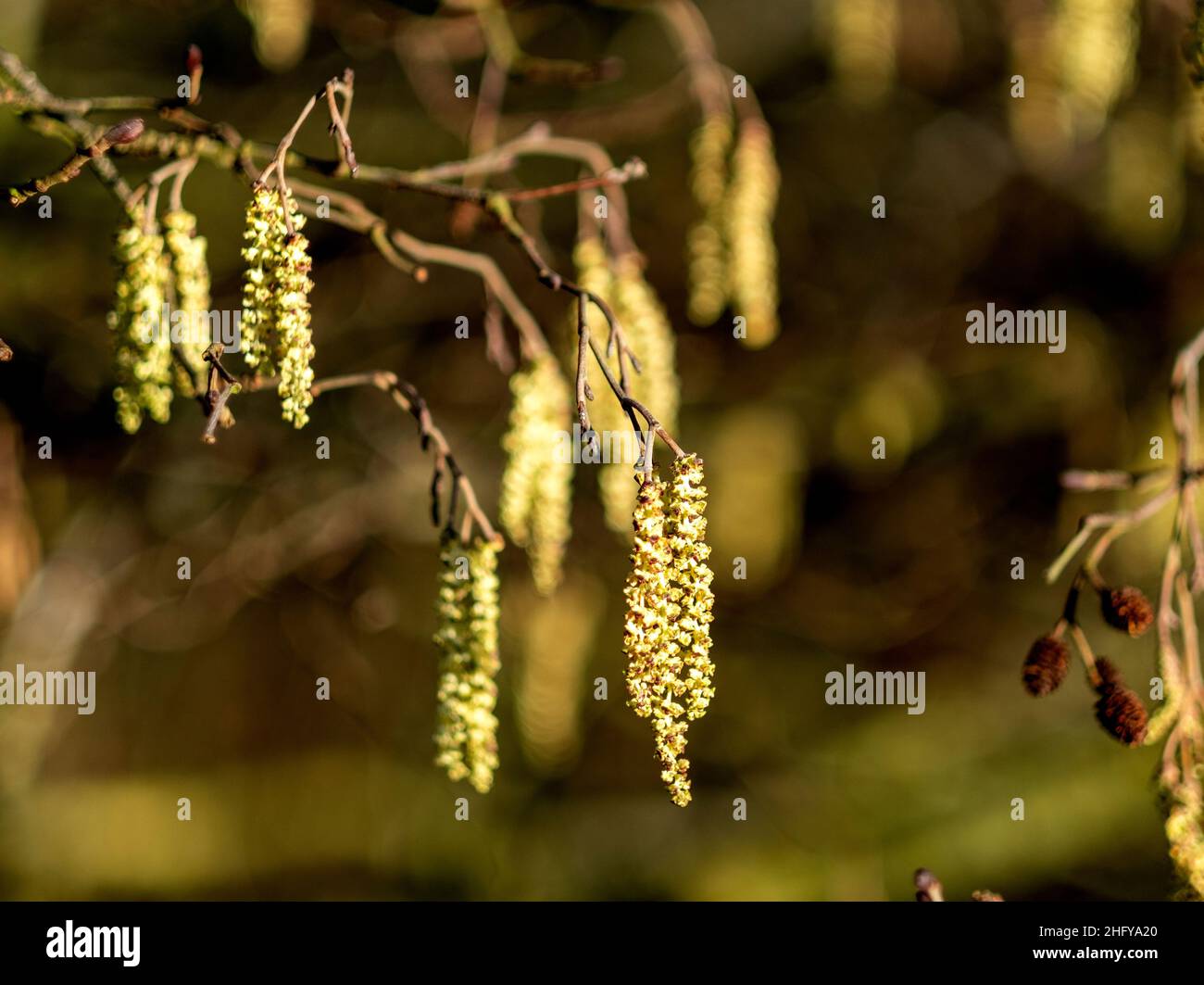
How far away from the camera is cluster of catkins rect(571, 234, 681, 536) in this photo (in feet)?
3.34

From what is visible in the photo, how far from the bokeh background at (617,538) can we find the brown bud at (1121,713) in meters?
0.95

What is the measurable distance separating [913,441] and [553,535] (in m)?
1.44

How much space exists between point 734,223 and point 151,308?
58 cm

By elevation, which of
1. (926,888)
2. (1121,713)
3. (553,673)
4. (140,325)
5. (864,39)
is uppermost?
(864,39)

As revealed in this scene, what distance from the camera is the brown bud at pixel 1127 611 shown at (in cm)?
88

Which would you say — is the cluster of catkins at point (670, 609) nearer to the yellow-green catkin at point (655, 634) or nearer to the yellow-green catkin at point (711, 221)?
the yellow-green catkin at point (655, 634)

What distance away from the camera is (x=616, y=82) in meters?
2.21

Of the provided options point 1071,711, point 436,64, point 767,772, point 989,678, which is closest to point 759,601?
point 767,772

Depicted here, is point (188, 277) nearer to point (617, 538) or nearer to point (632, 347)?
point (632, 347)

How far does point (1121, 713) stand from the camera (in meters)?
0.86

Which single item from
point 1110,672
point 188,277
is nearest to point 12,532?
point 188,277

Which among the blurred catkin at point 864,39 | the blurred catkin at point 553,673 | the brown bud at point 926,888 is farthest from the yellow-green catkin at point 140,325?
the blurred catkin at point 864,39

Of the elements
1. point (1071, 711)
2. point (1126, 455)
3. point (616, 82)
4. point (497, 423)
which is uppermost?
point (616, 82)

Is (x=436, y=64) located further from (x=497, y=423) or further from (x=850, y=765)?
(x=850, y=765)
